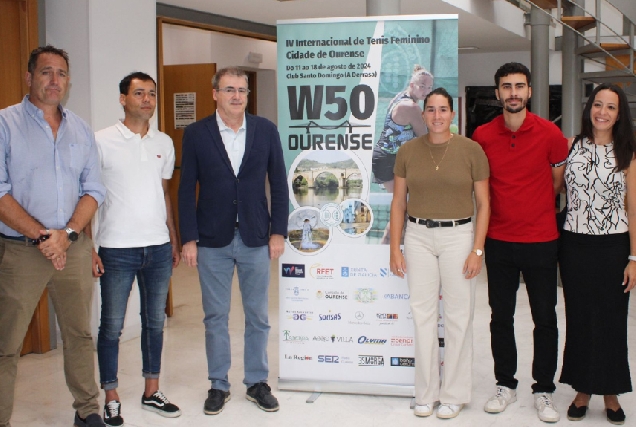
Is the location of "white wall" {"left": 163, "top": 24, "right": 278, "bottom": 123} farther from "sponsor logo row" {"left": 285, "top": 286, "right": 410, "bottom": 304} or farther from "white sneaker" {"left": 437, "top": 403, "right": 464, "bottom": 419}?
"white sneaker" {"left": 437, "top": 403, "right": 464, "bottom": 419}

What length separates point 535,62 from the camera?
7.97 meters

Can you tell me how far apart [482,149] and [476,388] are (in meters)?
1.36

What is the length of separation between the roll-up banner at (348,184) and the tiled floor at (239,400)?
22cm

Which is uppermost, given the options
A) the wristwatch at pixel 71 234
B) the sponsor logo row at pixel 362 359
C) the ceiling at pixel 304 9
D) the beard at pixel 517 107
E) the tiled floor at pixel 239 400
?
the ceiling at pixel 304 9

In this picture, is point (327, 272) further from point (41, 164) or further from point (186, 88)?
point (186, 88)

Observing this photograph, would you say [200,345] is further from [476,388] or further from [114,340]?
[476,388]

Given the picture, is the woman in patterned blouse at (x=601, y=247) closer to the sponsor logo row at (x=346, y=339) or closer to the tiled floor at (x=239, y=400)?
the tiled floor at (x=239, y=400)

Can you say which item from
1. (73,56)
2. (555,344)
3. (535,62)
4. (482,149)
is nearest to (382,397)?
(555,344)

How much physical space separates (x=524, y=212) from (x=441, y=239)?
405mm

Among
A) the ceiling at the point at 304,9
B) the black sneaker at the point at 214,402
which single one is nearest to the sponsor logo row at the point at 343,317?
the black sneaker at the point at 214,402

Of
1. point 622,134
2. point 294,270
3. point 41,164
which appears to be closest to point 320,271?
point 294,270

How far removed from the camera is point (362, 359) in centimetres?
373

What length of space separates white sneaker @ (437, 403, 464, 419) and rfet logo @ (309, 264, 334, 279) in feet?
2.83

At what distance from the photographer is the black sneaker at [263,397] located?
3.53 m
